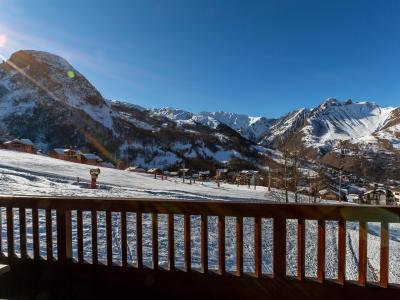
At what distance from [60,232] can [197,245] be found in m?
3.36

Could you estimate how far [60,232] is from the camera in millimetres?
3906

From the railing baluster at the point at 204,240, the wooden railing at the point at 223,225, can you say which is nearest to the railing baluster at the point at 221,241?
the wooden railing at the point at 223,225

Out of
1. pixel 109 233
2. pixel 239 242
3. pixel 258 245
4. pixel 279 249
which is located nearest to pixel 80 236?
pixel 109 233

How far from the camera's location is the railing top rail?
128 inches

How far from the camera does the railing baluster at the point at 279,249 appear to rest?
3430 millimetres

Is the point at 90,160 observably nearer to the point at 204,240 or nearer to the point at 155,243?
the point at 155,243

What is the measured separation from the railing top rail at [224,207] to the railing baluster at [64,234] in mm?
89

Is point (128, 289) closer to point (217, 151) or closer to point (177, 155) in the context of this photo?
point (177, 155)

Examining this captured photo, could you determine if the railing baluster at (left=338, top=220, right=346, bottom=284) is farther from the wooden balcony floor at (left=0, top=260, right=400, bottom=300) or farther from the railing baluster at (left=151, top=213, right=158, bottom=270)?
the railing baluster at (left=151, top=213, right=158, bottom=270)

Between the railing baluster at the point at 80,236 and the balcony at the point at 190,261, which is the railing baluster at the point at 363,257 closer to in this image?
the balcony at the point at 190,261

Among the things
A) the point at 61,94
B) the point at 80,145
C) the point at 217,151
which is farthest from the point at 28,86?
the point at 217,151

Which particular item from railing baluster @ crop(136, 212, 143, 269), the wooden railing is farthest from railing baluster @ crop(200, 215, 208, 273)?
railing baluster @ crop(136, 212, 143, 269)

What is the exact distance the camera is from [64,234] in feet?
12.8

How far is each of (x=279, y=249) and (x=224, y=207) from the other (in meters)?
0.66
